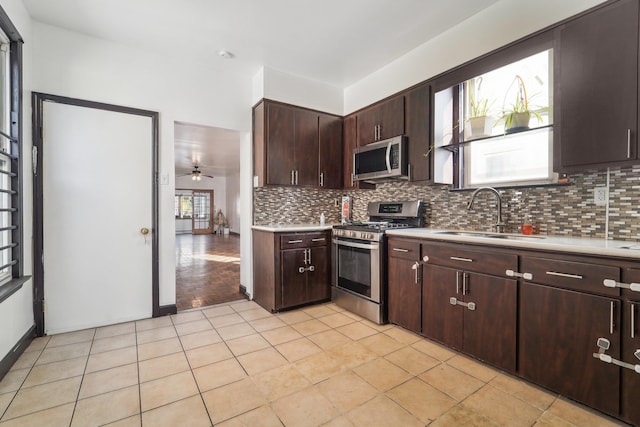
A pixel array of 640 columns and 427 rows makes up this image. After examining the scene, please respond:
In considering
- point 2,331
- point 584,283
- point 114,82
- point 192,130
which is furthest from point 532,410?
point 192,130

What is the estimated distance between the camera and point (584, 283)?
1571 mm

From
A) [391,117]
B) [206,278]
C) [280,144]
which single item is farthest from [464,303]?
[206,278]

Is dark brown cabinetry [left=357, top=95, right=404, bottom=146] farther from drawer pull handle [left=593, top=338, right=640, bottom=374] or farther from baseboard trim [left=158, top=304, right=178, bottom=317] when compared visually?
baseboard trim [left=158, top=304, right=178, bottom=317]

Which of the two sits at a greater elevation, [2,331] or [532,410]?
[2,331]

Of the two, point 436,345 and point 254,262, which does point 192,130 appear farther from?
point 436,345

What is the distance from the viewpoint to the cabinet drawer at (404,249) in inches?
98.3

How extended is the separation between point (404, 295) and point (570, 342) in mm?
1172

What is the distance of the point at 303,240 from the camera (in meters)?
3.22

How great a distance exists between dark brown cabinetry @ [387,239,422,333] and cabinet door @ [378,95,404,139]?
4.02ft

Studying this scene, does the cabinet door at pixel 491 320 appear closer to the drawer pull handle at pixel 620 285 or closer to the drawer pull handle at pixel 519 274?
the drawer pull handle at pixel 519 274

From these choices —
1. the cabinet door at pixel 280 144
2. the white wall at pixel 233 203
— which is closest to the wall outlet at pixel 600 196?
the cabinet door at pixel 280 144

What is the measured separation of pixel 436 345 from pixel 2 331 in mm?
A: 3090

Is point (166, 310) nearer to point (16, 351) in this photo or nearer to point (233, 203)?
point (16, 351)

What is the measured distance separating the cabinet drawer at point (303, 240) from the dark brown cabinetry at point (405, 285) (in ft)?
2.79
